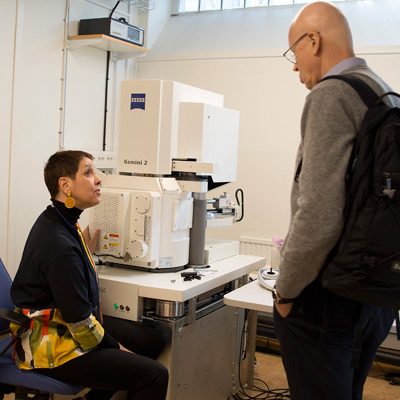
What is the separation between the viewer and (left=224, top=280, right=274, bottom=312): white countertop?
2.04m

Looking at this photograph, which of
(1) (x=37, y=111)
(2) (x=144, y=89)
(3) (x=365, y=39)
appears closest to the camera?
(2) (x=144, y=89)

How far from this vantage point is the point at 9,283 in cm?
209

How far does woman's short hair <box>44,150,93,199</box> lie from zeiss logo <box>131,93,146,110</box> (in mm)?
495

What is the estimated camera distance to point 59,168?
197 centimetres

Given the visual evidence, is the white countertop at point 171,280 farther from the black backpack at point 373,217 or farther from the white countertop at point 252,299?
the black backpack at point 373,217

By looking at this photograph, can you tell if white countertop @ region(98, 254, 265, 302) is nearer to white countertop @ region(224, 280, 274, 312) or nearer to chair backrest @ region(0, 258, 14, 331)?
white countertop @ region(224, 280, 274, 312)

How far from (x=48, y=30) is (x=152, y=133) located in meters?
1.68

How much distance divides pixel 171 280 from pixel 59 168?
0.68 meters

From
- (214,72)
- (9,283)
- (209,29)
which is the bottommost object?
(9,283)

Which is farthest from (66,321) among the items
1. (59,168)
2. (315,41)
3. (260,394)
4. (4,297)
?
(260,394)

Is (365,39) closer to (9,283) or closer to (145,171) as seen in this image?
(145,171)

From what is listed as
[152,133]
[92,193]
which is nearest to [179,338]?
[92,193]

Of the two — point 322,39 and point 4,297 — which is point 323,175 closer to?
point 322,39

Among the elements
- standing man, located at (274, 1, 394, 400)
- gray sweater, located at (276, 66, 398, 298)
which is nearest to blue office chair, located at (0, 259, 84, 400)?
standing man, located at (274, 1, 394, 400)
